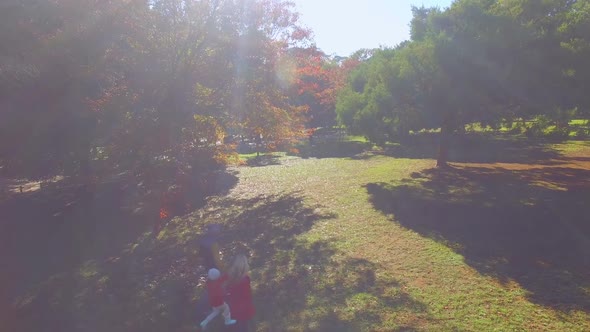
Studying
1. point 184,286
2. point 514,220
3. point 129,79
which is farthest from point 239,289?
point 514,220

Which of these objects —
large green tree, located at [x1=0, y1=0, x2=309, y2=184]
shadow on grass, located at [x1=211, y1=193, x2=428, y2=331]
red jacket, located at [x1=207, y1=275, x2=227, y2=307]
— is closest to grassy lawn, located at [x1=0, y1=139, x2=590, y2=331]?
shadow on grass, located at [x1=211, y1=193, x2=428, y2=331]

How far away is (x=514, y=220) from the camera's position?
356 inches

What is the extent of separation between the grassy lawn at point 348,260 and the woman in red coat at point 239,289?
106cm

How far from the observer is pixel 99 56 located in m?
8.12

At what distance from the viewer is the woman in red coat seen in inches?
161

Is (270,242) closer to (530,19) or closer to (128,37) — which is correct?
(128,37)

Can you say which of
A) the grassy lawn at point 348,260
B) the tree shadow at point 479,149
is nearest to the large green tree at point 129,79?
the grassy lawn at point 348,260

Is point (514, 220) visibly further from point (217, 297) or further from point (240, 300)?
point (217, 297)

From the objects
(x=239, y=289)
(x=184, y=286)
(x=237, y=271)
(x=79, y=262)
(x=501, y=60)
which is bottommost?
(x=184, y=286)

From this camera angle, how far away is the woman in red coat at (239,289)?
161 inches

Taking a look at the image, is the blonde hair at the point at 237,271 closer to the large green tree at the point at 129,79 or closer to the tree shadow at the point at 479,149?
the large green tree at the point at 129,79

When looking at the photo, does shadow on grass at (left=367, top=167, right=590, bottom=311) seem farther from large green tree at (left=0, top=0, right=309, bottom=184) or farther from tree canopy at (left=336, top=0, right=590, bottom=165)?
large green tree at (left=0, top=0, right=309, bottom=184)

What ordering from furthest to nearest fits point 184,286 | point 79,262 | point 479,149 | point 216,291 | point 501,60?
1. point 479,149
2. point 501,60
3. point 79,262
4. point 184,286
5. point 216,291

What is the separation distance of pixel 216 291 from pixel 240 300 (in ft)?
1.14
